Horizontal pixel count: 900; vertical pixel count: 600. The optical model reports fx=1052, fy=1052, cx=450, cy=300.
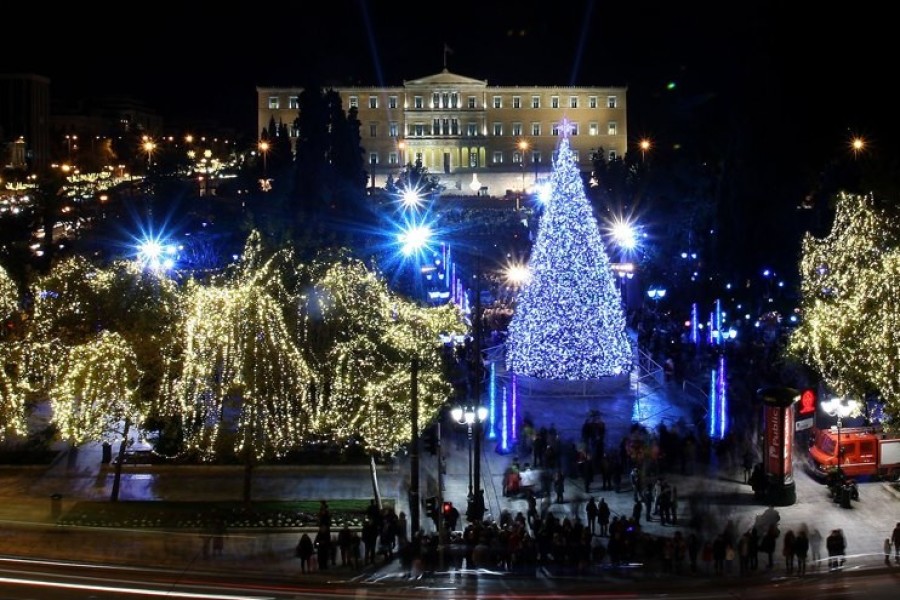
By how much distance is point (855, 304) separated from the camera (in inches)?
950

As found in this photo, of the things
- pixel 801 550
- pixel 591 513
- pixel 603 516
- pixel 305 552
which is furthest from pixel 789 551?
pixel 305 552

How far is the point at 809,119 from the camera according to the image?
4406 centimetres

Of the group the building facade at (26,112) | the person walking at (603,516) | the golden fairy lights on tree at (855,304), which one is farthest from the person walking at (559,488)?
the building facade at (26,112)

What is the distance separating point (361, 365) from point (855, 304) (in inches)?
449

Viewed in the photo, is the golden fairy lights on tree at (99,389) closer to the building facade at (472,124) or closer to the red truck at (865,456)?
the red truck at (865,456)

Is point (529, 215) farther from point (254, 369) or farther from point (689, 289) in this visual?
point (254, 369)

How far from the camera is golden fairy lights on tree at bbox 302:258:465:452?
71.4 ft

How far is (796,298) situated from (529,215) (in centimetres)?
3554

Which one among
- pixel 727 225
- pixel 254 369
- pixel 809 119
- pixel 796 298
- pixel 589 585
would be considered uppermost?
pixel 809 119

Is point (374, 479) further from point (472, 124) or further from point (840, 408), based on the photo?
point (472, 124)

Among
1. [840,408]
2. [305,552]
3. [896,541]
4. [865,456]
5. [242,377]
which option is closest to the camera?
[305,552]

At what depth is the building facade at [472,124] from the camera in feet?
355

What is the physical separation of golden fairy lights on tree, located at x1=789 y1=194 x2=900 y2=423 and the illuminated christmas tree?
5022 millimetres

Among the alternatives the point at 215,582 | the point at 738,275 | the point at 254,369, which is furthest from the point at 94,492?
the point at 738,275
